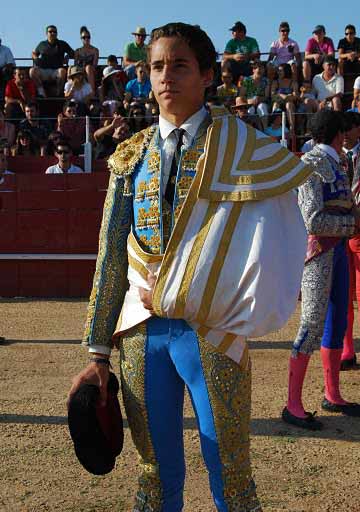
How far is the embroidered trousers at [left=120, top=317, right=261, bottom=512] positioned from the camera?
1742 mm

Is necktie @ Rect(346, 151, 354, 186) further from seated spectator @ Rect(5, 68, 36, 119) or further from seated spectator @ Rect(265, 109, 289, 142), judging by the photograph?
seated spectator @ Rect(5, 68, 36, 119)

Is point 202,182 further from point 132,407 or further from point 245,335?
point 132,407

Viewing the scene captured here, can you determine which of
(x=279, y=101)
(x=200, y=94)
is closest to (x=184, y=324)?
(x=200, y=94)

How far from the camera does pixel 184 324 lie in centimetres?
177

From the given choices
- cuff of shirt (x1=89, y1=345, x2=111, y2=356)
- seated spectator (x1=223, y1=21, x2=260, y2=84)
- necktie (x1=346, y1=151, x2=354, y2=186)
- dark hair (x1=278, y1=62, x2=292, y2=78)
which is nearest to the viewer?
cuff of shirt (x1=89, y1=345, x2=111, y2=356)

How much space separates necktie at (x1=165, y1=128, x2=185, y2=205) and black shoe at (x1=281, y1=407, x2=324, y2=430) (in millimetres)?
2058

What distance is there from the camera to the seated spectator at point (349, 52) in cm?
1158

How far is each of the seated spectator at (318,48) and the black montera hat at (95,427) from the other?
1043 cm

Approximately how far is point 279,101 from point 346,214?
7.06 meters

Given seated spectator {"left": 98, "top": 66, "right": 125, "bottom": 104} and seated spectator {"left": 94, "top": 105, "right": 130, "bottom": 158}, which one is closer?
seated spectator {"left": 94, "top": 105, "right": 130, "bottom": 158}

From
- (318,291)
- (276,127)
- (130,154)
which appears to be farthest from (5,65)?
(130,154)

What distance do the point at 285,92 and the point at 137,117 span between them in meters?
2.42

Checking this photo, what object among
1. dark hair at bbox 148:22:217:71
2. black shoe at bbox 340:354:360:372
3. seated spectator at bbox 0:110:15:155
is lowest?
black shoe at bbox 340:354:360:372

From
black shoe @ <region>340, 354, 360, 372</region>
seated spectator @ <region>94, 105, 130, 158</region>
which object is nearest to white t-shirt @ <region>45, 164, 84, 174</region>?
seated spectator @ <region>94, 105, 130, 158</region>
